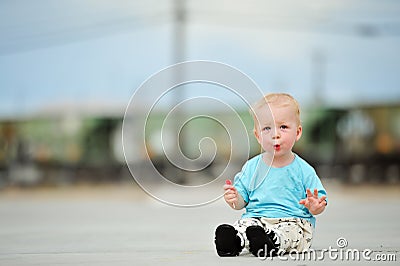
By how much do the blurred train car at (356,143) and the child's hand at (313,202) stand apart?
21.3 metres

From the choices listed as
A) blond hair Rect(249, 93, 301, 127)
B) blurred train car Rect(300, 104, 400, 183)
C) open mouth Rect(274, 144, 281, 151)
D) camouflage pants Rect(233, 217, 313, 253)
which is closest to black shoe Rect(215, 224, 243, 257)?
camouflage pants Rect(233, 217, 313, 253)

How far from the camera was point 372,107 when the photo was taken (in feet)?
89.4

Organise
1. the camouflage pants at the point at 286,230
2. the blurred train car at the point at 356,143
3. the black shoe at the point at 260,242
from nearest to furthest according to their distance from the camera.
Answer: the black shoe at the point at 260,242 → the camouflage pants at the point at 286,230 → the blurred train car at the point at 356,143

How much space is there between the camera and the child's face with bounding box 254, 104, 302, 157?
176 inches

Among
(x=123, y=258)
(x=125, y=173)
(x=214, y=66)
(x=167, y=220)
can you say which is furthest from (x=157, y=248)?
(x=125, y=173)

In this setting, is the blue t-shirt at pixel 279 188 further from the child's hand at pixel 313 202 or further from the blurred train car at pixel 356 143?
the blurred train car at pixel 356 143

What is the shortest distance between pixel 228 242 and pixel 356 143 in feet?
74.9

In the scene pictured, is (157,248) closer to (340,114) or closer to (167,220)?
(167,220)

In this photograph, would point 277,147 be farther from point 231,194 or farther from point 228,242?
point 228,242

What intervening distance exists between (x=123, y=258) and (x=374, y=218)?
16.6 feet

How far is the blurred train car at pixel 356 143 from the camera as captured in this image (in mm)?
25719

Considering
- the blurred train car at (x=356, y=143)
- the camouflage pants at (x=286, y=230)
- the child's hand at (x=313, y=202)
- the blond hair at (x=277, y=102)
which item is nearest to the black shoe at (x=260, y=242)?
the camouflage pants at (x=286, y=230)

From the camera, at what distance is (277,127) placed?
4504mm

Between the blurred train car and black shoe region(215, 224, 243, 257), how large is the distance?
2139 centimetres
